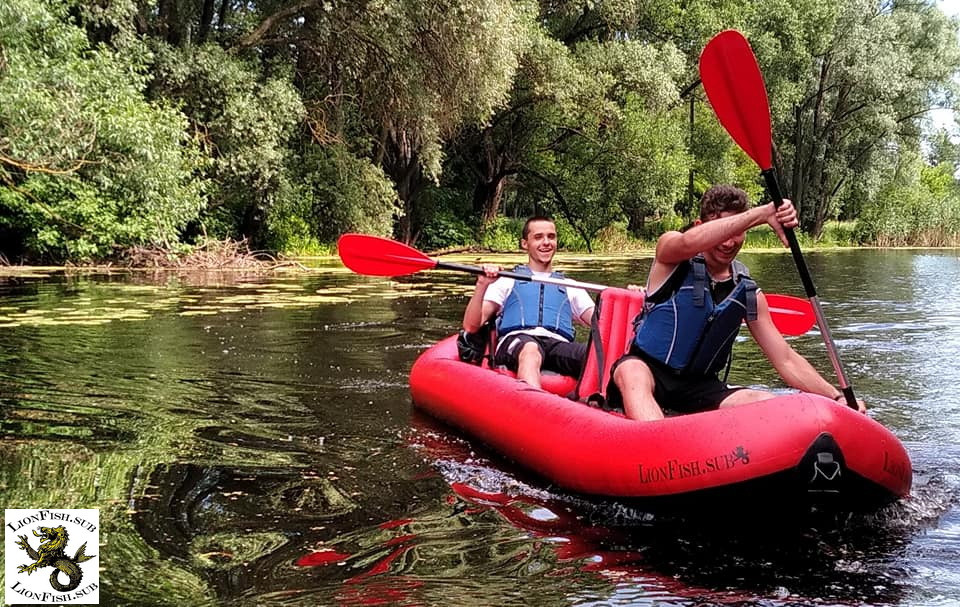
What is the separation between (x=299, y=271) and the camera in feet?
44.6

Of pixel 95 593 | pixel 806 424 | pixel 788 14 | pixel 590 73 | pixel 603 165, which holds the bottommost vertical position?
pixel 95 593

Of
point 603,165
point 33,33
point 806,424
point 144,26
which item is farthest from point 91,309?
point 603,165

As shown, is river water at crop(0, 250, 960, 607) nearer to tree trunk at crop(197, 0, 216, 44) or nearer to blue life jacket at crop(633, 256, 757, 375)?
blue life jacket at crop(633, 256, 757, 375)

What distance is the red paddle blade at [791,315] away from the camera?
4410 mm

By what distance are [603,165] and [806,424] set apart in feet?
60.1

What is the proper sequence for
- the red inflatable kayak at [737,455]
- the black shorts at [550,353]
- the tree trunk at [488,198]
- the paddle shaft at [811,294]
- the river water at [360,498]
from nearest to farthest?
the river water at [360,498]
the red inflatable kayak at [737,455]
the paddle shaft at [811,294]
the black shorts at [550,353]
the tree trunk at [488,198]

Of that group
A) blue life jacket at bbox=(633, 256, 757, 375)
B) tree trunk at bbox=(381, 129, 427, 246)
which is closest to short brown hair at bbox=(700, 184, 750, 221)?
blue life jacket at bbox=(633, 256, 757, 375)

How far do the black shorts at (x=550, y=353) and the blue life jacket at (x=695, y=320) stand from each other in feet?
2.95

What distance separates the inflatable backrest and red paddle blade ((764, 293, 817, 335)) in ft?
2.77

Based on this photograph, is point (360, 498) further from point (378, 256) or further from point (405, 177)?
point (405, 177)

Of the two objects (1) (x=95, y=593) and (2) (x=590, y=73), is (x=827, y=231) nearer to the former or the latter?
(2) (x=590, y=73)

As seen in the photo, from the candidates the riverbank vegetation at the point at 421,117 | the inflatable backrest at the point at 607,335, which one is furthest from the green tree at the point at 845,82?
the inflatable backrest at the point at 607,335

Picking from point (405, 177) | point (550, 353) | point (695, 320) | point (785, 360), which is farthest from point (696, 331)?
point (405, 177)

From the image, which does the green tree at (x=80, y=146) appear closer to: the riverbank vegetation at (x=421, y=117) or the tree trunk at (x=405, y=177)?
the riverbank vegetation at (x=421, y=117)
